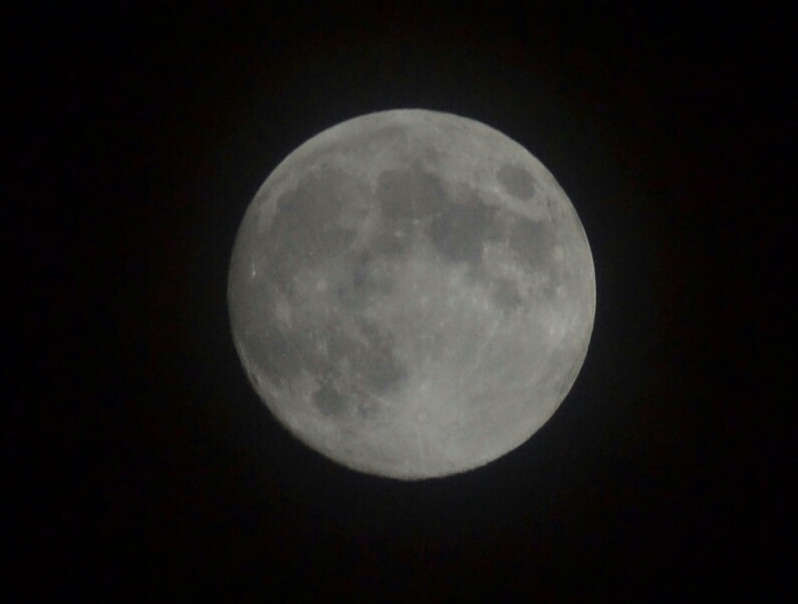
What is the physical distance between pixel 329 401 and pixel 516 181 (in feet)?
3.58

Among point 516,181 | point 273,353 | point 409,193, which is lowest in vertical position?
point 273,353

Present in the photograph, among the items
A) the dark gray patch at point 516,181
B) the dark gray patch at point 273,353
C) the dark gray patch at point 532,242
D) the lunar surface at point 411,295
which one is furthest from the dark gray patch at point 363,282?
the dark gray patch at point 516,181

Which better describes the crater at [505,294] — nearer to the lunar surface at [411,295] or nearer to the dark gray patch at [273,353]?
the lunar surface at [411,295]

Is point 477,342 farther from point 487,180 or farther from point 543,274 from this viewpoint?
point 487,180

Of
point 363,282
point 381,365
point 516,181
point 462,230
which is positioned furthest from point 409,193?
point 381,365

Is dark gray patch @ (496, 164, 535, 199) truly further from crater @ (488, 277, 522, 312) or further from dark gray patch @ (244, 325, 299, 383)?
dark gray patch @ (244, 325, 299, 383)

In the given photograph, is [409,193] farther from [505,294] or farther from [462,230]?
[505,294]

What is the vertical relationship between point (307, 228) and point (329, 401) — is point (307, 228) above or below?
above

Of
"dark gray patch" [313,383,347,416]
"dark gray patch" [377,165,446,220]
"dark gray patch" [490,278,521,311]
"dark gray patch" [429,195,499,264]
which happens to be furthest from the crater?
"dark gray patch" [313,383,347,416]

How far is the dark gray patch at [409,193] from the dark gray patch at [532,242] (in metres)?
0.31

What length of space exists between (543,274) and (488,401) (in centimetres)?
51

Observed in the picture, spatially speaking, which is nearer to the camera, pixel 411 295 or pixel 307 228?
pixel 411 295

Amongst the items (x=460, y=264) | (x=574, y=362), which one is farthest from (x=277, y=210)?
(x=574, y=362)

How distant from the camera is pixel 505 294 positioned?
274 centimetres
